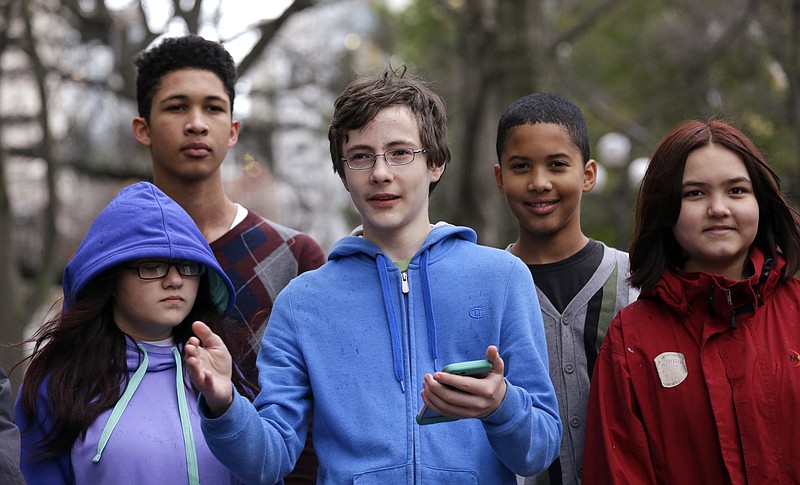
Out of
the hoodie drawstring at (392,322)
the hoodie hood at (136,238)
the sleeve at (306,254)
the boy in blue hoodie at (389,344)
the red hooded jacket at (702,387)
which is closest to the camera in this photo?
the boy in blue hoodie at (389,344)

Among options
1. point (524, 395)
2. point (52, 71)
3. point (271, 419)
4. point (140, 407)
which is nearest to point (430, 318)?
point (524, 395)

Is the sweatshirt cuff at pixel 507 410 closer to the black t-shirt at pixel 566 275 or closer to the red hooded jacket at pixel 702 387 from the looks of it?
the red hooded jacket at pixel 702 387

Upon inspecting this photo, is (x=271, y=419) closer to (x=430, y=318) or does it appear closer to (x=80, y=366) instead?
(x=430, y=318)

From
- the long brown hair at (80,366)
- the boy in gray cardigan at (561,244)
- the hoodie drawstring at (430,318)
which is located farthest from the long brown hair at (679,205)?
the long brown hair at (80,366)

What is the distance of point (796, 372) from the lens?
128 inches

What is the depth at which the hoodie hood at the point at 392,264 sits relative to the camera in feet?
10.2

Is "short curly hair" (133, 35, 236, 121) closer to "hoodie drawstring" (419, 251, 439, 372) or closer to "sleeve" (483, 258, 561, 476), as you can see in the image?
"hoodie drawstring" (419, 251, 439, 372)

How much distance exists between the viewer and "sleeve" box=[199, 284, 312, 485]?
281 centimetres

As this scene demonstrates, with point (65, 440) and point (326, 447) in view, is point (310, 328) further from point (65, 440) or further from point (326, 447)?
point (65, 440)

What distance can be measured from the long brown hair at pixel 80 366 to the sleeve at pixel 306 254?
2.21 ft

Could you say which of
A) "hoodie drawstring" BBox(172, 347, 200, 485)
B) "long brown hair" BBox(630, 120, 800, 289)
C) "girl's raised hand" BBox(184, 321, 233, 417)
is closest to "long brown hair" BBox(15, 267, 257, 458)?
"hoodie drawstring" BBox(172, 347, 200, 485)

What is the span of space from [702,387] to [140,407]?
1800 millimetres

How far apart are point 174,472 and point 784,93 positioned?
18648mm

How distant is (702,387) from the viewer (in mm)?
3291
